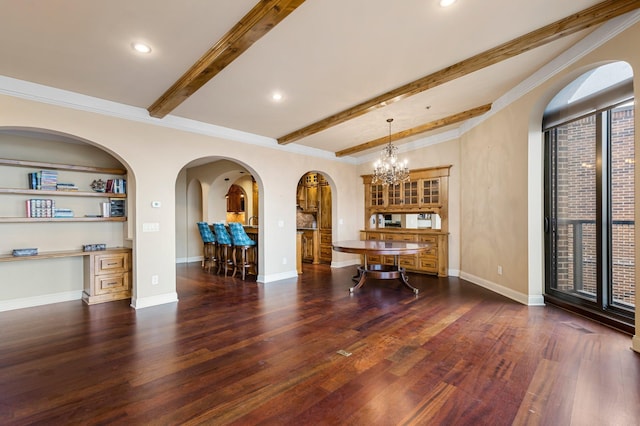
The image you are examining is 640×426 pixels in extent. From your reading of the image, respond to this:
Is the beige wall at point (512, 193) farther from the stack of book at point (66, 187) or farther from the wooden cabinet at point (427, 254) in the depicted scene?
the stack of book at point (66, 187)


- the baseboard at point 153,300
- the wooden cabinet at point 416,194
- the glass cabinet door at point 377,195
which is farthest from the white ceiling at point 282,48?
the glass cabinet door at point 377,195

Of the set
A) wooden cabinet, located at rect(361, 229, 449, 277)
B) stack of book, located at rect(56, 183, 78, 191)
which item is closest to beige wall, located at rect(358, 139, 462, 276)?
wooden cabinet, located at rect(361, 229, 449, 277)

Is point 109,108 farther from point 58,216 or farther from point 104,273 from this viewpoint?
point 104,273

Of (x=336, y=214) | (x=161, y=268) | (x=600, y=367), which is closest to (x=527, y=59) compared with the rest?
(x=600, y=367)

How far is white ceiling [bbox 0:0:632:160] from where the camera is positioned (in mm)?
2254

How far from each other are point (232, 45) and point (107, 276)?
3793 millimetres

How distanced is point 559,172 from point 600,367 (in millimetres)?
2524

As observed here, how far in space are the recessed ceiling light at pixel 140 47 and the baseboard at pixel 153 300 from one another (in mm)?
3078

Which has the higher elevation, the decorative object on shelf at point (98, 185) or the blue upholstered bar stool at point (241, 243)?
the decorative object on shelf at point (98, 185)

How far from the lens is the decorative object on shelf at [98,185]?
4.58m

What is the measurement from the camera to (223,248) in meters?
6.70

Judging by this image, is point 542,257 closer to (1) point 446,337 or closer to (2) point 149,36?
(1) point 446,337

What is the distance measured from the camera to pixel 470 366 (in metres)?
2.33

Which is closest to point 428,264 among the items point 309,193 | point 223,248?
point 309,193
